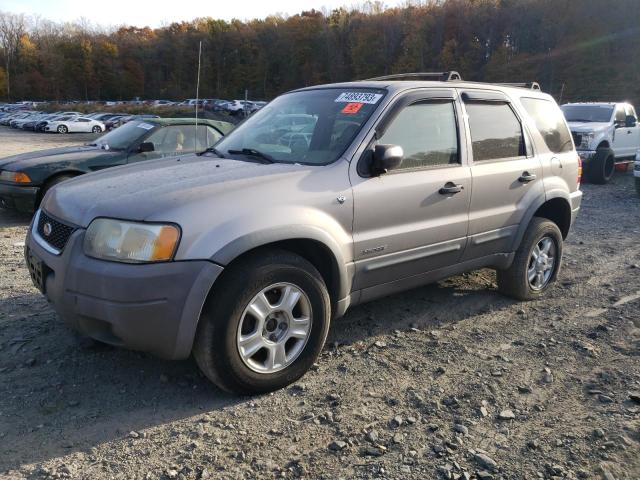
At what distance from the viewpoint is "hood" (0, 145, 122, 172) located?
25.4 feet

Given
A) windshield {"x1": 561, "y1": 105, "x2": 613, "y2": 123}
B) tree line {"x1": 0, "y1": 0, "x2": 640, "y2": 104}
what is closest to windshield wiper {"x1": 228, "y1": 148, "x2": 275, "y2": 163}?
windshield {"x1": 561, "y1": 105, "x2": 613, "y2": 123}

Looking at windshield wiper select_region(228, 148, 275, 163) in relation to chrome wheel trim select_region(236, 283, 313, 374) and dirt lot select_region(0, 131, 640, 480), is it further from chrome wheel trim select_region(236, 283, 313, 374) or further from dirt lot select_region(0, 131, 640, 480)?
dirt lot select_region(0, 131, 640, 480)

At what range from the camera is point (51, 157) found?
26.0 feet

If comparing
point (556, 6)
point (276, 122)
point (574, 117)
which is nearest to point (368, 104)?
point (276, 122)

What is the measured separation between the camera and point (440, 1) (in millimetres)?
90438

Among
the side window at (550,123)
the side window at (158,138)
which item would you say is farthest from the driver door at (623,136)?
the side window at (158,138)

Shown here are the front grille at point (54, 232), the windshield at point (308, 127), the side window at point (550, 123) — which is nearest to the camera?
the front grille at point (54, 232)

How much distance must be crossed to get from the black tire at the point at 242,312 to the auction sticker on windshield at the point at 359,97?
1.28 metres

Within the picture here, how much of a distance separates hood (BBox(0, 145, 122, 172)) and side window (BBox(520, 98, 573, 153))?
570 centimetres

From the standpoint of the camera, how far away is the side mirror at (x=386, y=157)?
345 centimetres

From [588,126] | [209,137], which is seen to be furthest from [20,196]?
[588,126]

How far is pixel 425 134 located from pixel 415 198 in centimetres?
52

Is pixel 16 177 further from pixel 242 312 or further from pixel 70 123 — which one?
pixel 70 123

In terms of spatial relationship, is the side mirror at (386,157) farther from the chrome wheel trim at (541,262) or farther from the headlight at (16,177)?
the headlight at (16,177)
